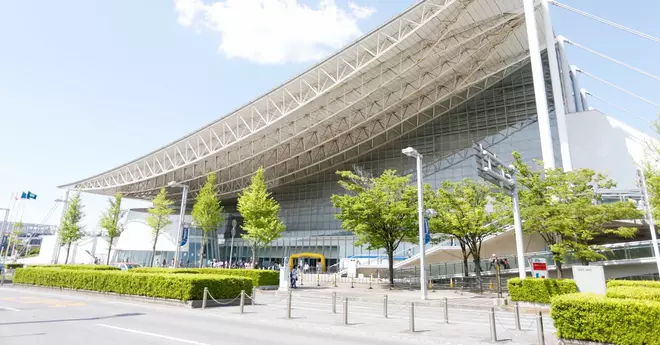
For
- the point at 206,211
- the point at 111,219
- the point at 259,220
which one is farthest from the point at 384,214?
the point at 111,219

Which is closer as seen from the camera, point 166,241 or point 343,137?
point 343,137

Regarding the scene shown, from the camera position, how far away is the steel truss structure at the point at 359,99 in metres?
31.5

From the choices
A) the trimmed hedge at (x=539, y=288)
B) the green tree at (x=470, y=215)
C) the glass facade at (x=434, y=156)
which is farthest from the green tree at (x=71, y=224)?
the trimmed hedge at (x=539, y=288)

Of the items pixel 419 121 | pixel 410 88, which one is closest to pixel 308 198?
pixel 419 121

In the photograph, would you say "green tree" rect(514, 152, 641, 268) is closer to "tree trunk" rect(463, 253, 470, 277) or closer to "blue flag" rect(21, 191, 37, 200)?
"tree trunk" rect(463, 253, 470, 277)

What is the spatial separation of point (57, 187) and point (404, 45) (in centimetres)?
5436

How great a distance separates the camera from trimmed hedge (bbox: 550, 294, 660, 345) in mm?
7383

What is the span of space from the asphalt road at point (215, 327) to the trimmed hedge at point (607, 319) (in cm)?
157

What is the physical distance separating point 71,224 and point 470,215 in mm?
48208

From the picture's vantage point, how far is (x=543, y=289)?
16844 millimetres

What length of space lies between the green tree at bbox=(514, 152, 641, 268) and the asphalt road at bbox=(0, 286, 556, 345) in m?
9.07

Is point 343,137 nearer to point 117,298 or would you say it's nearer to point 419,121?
point 419,121

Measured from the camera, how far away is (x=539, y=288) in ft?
55.9

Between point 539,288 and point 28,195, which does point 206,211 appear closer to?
point 28,195
